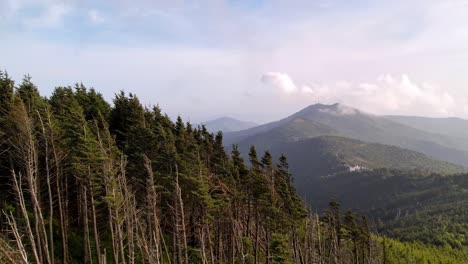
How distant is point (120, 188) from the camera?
1004 inches

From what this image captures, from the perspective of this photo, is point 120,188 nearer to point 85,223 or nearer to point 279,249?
point 85,223

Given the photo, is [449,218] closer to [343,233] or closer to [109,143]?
[343,233]

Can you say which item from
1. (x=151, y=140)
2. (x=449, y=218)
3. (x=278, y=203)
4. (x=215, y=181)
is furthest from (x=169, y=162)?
(x=449, y=218)

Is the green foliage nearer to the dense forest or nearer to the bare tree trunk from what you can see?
the dense forest

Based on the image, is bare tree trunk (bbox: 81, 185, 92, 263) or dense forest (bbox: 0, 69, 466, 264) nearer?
dense forest (bbox: 0, 69, 466, 264)

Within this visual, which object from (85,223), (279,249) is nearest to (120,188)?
(85,223)

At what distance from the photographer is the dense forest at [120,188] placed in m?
25.7

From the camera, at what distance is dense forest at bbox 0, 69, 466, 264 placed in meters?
25.7

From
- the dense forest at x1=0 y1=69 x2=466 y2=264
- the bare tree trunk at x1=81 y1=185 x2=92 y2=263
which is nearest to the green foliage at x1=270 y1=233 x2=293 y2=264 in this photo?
the dense forest at x1=0 y1=69 x2=466 y2=264

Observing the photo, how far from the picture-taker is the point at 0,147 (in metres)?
31.6

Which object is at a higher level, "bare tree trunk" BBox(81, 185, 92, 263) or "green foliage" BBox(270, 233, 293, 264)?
"bare tree trunk" BBox(81, 185, 92, 263)

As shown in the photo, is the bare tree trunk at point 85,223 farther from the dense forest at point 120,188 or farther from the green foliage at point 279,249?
the green foliage at point 279,249

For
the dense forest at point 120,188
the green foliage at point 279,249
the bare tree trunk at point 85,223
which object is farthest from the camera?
the green foliage at point 279,249

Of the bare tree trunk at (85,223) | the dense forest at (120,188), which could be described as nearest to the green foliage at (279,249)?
the dense forest at (120,188)
